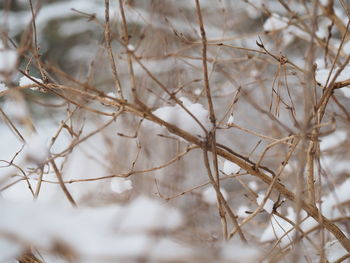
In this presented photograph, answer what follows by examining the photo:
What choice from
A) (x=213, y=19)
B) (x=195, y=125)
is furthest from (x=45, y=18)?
(x=195, y=125)

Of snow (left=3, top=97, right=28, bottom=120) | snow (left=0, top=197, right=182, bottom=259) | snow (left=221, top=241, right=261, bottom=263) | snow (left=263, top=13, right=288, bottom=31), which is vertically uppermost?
snow (left=263, top=13, right=288, bottom=31)

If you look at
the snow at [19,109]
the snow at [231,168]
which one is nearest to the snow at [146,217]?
the snow at [19,109]

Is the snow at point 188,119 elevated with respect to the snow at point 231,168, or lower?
elevated

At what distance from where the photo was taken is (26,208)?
48cm

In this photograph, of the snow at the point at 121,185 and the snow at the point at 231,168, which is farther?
the snow at the point at 121,185

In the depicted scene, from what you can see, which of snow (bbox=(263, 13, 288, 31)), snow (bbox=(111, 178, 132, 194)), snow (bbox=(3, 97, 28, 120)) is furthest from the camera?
snow (bbox=(263, 13, 288, 31))

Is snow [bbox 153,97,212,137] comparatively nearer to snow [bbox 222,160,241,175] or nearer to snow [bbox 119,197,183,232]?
snow [bbox 222,160,241,175]

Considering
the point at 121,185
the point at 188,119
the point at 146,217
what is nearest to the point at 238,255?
the point at 146,217

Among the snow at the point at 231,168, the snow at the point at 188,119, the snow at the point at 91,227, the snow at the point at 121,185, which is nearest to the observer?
the snow at the point at 91,227

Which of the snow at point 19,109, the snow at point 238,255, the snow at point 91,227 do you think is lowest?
the snow at point 238,255

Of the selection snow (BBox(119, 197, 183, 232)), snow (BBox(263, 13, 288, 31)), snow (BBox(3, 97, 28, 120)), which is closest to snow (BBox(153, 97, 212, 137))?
snow (BBox(3, 97, 28, 120))

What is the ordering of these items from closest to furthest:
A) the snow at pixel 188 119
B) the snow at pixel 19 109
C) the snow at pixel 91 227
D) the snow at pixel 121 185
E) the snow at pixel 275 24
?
the snow at pixel 91 227 → the snow at pixel 19 109 → the snow at pixel 188 119 → the snow at pixel 121 185 → the snow at pixel 275 24

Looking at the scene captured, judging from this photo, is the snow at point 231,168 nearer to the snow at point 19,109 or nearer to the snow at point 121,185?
the snow at point 121,185

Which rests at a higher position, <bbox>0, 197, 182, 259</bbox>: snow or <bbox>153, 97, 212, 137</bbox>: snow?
<bbox>153, 97, 212, 137</bbox>: snow
